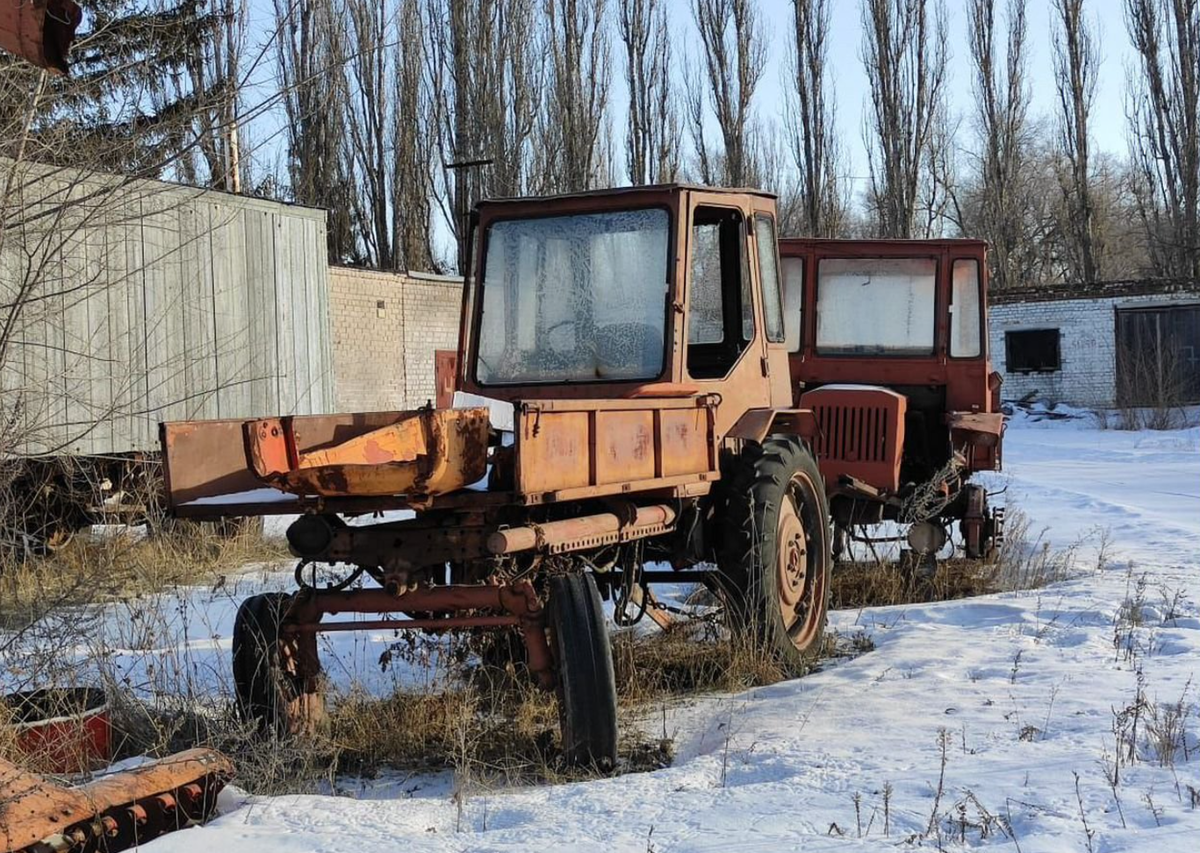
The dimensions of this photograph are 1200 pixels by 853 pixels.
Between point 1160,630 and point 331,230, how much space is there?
2321 centimetres

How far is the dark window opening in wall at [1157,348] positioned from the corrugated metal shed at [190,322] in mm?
19638

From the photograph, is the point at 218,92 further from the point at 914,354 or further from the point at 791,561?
the point at 914,354

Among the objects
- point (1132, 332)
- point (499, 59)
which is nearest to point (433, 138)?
point (499, 59)

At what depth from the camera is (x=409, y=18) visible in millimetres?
26516

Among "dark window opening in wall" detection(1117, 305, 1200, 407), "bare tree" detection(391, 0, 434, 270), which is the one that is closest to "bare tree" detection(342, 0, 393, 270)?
"bare tree" detection(391, 0, 434, 270)

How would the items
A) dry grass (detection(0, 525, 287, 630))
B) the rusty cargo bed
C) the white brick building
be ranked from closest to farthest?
the rusty cargo bed
dry grass (detection(0, 525, 287, 630))
the white brick building

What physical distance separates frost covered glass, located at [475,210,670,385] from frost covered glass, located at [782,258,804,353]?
4004mm

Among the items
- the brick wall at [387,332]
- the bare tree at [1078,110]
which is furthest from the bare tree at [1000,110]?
the brick wall at [387,332]

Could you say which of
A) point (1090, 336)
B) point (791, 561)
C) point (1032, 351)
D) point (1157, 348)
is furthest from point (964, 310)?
point (1032, 351)

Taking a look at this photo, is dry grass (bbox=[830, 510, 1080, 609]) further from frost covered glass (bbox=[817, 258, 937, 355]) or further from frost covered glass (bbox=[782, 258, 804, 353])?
frost covered glass (bbox=[782, 258, 804, 353])

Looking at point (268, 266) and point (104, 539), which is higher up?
point (268, 266)

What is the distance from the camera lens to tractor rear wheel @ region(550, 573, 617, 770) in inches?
179

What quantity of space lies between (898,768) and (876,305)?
230 inches

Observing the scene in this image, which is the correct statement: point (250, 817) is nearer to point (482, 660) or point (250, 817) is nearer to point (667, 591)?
point (482, 660)
